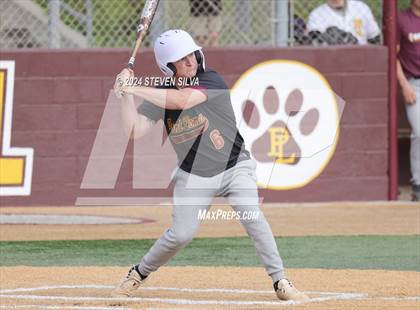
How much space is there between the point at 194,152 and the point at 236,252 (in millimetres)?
2795

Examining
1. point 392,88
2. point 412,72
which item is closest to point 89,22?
point 392,88

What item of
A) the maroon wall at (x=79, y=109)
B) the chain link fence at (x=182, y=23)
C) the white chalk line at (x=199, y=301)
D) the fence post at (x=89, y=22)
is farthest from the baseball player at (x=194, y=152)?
the fence post at (x=89, y=22)

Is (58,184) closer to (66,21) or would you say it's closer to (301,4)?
(66,21)

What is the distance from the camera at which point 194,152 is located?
7.05m

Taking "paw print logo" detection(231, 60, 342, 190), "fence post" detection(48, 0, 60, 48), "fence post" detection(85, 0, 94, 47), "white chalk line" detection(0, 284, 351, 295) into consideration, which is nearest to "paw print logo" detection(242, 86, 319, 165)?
"paw print logo" detection(231, 60, 342, 190)

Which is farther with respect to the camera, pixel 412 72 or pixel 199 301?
pixel 412 72

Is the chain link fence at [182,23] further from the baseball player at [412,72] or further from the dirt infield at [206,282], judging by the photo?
the dirt infield at [206,282]

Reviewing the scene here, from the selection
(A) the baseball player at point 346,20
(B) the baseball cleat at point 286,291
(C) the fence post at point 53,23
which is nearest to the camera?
(B) the baseball cleat at point 286,291

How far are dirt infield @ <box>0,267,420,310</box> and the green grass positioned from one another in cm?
46

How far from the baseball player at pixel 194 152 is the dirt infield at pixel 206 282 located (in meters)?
0.28

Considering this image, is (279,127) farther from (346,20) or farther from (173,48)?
(173,48)

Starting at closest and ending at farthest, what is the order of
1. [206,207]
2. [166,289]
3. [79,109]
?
[206,207] → [166,289] → [79,109]

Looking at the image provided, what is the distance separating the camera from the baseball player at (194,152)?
22.5 feet

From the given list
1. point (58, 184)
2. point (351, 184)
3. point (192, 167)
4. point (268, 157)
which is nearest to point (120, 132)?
point (58, 184)
